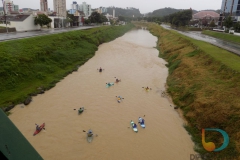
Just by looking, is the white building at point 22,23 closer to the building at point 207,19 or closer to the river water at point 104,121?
the river water at point 104,121

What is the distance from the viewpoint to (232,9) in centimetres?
6481

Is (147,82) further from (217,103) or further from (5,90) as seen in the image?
(5,90)

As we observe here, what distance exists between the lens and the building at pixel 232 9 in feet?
202

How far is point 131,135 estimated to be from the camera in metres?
11.8

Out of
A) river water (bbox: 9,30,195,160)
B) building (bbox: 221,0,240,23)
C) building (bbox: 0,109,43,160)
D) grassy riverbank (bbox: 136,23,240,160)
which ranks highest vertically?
building (bbox: 221,0,240,23)

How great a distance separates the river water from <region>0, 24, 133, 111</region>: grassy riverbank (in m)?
1.19

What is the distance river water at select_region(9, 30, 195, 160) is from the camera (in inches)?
412

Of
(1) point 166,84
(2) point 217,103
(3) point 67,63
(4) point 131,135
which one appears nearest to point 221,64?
(1) point 166,84

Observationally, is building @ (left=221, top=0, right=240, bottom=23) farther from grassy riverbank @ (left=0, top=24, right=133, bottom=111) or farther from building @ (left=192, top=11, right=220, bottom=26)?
grassy riverbank @ (left=0, top=24, right=133, bottom=111)

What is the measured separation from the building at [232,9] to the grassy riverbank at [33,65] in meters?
55.6

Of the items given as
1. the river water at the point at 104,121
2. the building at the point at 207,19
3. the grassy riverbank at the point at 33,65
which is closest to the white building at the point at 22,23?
the grassy riverbank at the point at 33,65

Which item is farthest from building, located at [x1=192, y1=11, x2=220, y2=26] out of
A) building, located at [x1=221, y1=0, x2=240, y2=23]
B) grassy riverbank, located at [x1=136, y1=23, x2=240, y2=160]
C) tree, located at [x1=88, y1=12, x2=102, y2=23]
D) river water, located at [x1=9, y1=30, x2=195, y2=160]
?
river water, located at [x1=9, y1=30, x2=195, y2=160]

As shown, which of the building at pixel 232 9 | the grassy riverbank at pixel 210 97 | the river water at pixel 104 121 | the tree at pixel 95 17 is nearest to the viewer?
the river water at pixel 104 121

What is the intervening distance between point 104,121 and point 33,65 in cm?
1217
